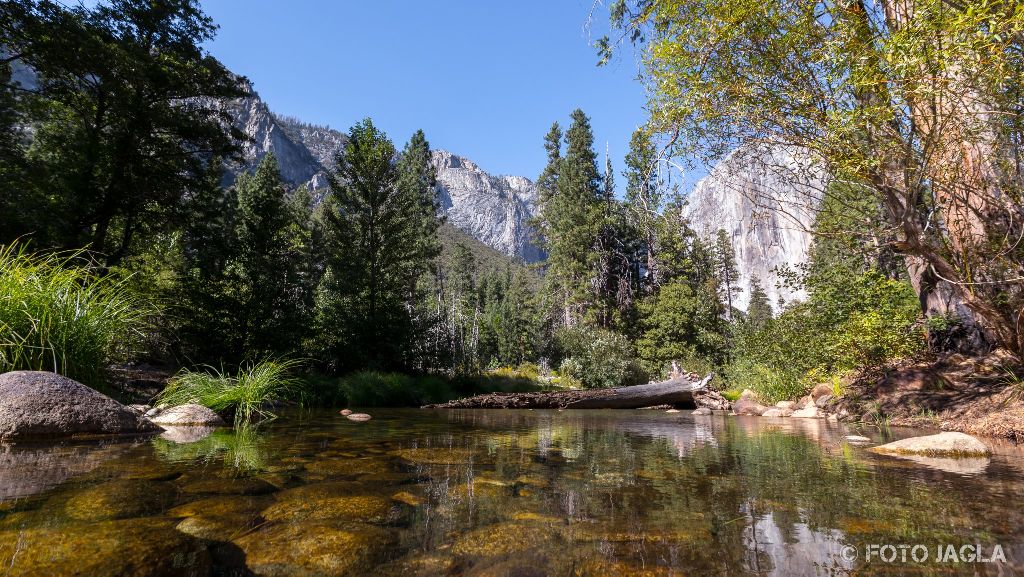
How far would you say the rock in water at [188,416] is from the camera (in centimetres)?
493

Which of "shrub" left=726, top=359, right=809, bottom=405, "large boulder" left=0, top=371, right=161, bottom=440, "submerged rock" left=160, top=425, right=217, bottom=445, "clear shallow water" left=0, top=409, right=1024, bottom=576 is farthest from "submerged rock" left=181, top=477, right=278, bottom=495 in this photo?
"shrub" left=726, top=359, right=809, bottom=405

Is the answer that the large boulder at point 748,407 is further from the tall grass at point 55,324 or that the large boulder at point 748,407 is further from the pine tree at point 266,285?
the pine tree at point 266,285

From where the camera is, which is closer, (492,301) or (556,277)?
(556,277)

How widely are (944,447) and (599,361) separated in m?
18.3

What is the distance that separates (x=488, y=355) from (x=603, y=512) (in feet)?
145

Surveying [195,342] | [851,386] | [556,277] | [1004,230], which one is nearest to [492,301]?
[556,277]

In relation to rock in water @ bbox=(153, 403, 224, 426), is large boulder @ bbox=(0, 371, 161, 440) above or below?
above

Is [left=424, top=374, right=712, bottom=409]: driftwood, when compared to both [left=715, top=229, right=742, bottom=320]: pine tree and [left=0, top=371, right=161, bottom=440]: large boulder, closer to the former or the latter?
[left=0, top=371, right=161, bottom=440]: large boulder

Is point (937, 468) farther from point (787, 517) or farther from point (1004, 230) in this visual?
point (1004, 230)

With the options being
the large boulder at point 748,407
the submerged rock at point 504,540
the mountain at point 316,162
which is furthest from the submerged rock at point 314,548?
the mountain at point 316,162

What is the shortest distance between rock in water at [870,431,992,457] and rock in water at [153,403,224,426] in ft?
24.2

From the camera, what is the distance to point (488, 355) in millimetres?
45781

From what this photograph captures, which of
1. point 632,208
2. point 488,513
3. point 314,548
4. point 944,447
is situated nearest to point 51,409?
point 314,548

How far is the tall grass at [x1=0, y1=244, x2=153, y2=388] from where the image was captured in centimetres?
409
